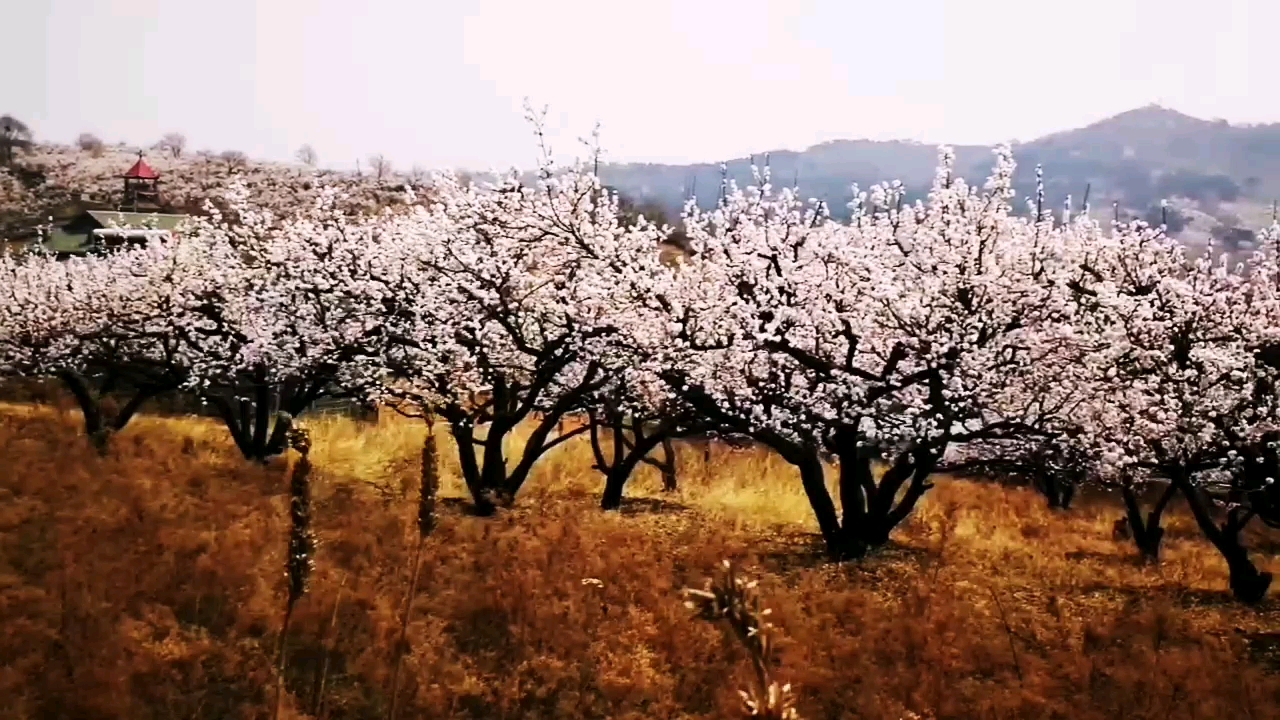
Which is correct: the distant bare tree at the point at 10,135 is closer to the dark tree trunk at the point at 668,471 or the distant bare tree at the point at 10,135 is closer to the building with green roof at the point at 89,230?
the building with green roof at the point at 89,230

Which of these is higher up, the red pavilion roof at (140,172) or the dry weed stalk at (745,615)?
the red pavilion roof at (140,172)

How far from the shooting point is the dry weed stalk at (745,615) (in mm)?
1521

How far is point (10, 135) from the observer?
11962cm

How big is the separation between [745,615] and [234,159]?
165961 mm

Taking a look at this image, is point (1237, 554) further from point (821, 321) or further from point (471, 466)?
point (471, 466)

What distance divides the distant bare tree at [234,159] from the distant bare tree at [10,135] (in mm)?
26276

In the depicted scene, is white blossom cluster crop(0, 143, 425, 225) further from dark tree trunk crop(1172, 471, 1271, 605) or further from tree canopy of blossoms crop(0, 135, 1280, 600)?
dark tree trunk crop(1172, 471, 1271, 605)

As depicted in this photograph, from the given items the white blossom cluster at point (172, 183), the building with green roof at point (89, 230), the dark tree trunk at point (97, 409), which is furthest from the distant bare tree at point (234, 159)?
the dark tree trunk at point (97, 409)

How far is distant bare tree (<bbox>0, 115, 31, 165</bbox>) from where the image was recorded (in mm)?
116875

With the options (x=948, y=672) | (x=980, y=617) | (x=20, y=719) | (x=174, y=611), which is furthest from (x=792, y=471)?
(x=20, y=719)

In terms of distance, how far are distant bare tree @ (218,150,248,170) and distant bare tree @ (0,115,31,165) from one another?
86.2 feet

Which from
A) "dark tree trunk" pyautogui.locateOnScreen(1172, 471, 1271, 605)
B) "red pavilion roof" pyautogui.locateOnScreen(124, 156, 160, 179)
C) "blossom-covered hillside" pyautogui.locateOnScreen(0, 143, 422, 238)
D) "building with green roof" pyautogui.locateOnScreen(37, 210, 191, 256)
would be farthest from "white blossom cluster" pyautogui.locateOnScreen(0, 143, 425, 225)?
"dark tree trunk" pyautogui.locateOnScreen(1172, 471, 1271, 605)

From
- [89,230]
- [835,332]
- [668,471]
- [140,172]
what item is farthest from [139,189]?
[835,332]

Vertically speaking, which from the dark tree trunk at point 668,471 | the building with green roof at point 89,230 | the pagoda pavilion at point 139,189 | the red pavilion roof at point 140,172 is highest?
the red pavilion roof at point 140,172
